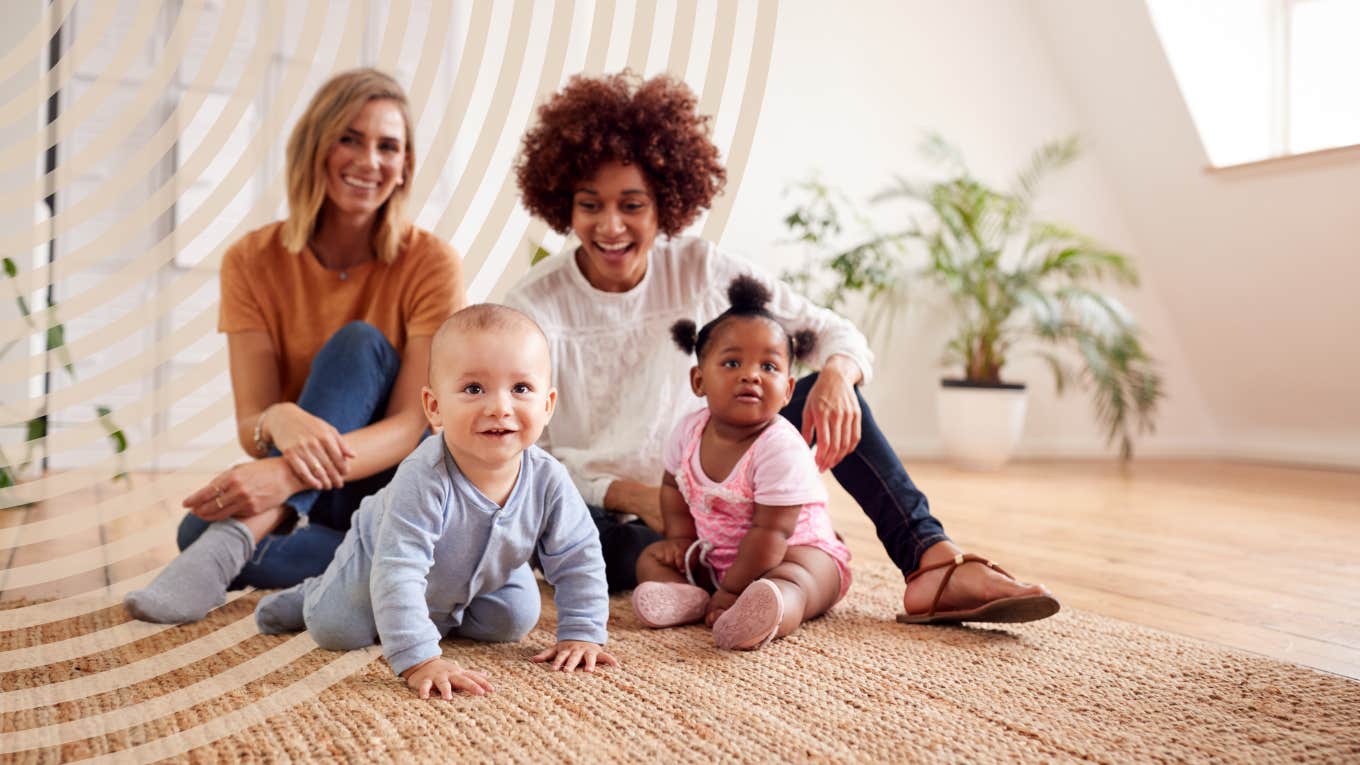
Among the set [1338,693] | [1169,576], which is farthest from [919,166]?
[1338,693]

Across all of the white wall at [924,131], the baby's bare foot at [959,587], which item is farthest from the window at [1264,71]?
the baby's bare foot at [959,587]

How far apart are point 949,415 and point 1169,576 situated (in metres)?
2.36

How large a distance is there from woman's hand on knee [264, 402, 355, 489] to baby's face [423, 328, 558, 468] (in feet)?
1.44

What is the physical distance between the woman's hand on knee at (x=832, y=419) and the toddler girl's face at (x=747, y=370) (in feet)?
0.28

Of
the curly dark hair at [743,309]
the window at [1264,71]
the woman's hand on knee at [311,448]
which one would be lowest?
the woman's hand on knee at [311,448]

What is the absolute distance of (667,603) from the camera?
1545mm

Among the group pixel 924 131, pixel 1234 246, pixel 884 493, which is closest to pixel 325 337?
pixel 884 493

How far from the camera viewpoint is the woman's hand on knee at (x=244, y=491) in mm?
1597

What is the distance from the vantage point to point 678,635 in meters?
1.52

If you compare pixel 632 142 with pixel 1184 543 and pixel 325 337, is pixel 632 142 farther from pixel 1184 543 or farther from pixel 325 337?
pixel 1184 543

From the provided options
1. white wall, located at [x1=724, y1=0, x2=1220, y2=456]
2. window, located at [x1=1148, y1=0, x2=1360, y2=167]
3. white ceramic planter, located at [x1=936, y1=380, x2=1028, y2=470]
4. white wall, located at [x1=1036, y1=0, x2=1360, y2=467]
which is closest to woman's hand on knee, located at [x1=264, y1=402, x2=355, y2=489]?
white wall, located at [x1=724, y1=0, x2=1220, y2=456]

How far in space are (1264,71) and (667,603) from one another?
→ 445 centimetres

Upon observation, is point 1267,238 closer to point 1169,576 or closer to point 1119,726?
point 1169,576

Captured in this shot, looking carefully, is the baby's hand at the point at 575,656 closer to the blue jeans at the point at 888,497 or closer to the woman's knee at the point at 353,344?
the blue jeans at the point at 888,497
